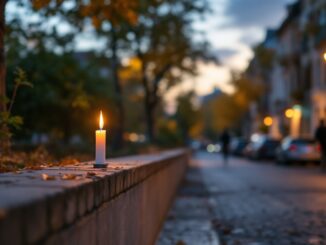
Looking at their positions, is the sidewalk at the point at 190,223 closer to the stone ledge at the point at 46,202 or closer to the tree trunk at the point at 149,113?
the stone ledge at the point at 46,202

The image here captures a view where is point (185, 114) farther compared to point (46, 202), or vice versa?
point (185, 114)

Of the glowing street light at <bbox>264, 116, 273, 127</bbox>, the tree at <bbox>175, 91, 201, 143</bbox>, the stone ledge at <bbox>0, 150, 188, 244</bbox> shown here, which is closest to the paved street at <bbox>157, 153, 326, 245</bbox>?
the stone ledge at <bbox>0, 150, 188, 244</bbox>

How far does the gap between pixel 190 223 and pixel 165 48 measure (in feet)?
86.0

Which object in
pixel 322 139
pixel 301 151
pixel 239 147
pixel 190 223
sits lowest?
pixel 190 223

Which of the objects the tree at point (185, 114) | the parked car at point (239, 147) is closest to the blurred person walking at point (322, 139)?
the parked car at point (239, 147)

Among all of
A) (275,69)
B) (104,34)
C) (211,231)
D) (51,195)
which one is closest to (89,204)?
(51,195)

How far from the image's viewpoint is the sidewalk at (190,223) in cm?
941

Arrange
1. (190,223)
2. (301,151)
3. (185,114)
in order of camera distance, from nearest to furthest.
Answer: (190,223) < (301,151) < (185,114)

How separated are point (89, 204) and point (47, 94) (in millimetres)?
24329

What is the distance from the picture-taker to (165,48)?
36.9 m

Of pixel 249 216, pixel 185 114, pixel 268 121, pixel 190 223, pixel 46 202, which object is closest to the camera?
pixel 46 202

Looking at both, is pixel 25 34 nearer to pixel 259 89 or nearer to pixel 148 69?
pixel 148 69

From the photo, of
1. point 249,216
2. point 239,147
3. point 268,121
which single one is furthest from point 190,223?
point 268,121

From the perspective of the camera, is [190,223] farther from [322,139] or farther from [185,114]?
[185,114]
